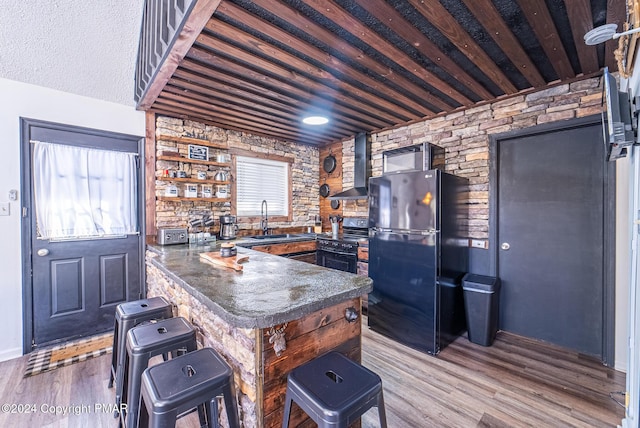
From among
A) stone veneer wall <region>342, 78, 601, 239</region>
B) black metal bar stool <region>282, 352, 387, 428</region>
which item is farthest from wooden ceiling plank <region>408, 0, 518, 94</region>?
black metal bar stool <region>282, 352, 387, 428</region>

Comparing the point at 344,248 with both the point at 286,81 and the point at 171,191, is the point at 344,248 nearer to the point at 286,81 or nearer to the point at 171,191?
the point at 286,81

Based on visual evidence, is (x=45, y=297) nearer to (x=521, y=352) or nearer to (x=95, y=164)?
(x=95, y=164)

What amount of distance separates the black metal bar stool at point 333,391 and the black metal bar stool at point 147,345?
702 mm

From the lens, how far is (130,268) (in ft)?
10.6

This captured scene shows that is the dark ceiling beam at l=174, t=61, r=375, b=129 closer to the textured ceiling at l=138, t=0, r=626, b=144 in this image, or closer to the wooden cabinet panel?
the textured ceiling at l=138, t=0, r=626, b=144

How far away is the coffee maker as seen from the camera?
12.2ft

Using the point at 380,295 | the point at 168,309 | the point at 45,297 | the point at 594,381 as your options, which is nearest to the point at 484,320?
the point at 594,381

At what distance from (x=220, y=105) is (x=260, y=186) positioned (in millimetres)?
1562

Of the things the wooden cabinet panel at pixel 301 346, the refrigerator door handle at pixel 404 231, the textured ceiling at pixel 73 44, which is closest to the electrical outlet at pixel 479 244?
the refrigerator door handle at pixel 404 231

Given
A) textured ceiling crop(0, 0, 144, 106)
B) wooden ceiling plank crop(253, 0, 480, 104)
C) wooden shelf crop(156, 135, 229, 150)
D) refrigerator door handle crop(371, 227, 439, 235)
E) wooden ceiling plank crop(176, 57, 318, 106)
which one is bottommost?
refrigerator door handle crop(371, 227, 439, 235)

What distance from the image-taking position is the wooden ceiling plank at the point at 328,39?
1.61 meters

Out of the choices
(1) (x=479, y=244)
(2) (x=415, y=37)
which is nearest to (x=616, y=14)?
(2) (x=415, y=37)

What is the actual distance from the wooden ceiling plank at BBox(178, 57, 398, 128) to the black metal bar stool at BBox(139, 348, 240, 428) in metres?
2.07

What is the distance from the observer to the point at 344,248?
3.65m
